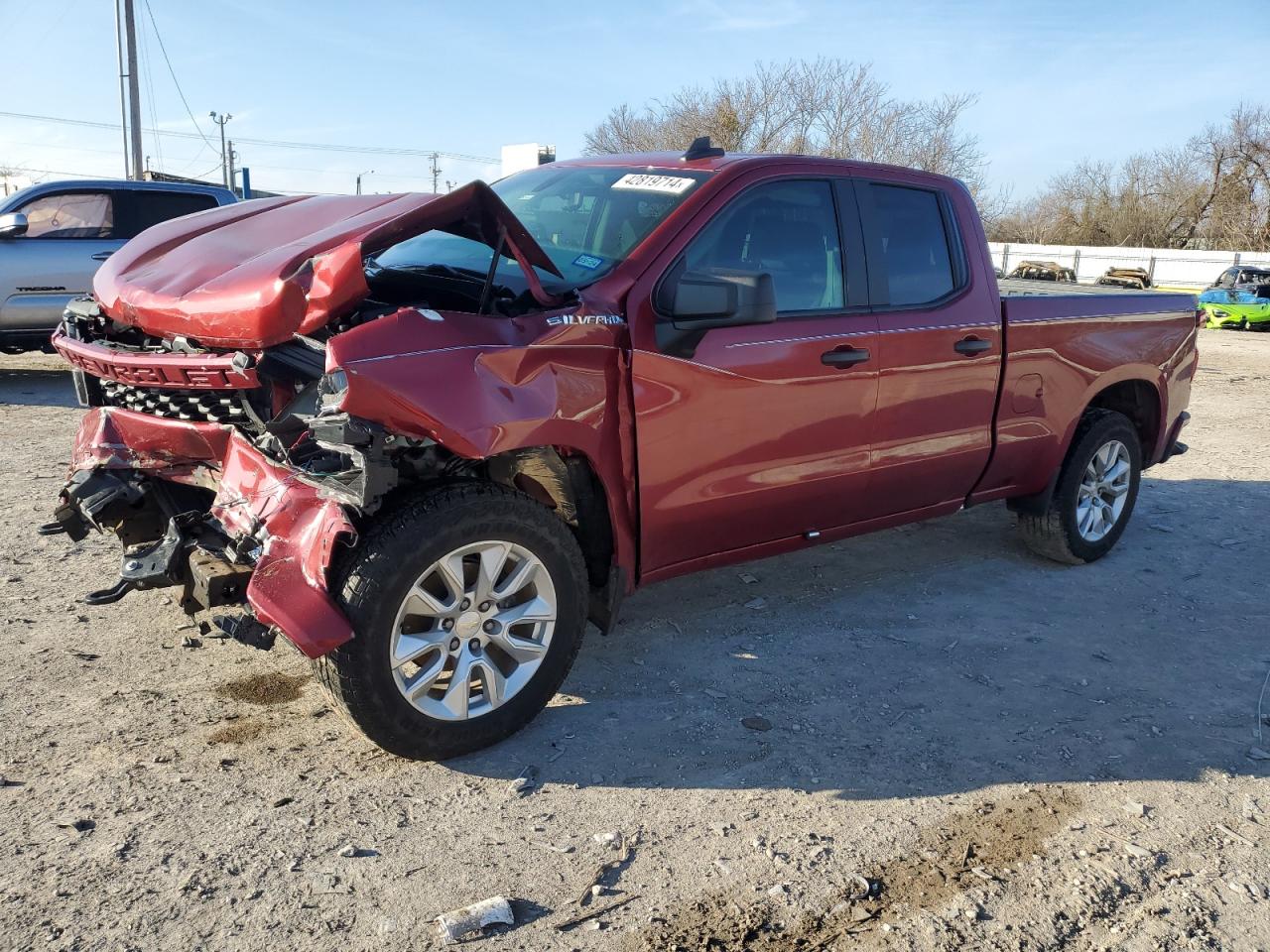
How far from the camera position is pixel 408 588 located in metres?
3.05

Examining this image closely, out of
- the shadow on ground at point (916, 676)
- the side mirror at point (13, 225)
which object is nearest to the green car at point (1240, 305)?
the shadow on ground at point (916, 676)

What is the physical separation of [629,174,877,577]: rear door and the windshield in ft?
0.69

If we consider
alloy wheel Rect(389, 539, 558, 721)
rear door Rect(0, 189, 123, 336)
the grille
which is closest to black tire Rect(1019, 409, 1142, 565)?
alloy wheel Rect(389, 539, 558, 721)

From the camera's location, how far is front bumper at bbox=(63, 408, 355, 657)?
292 cm

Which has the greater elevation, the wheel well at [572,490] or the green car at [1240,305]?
the green car at [1240,305]

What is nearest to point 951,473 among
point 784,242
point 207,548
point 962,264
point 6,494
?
point 962,264

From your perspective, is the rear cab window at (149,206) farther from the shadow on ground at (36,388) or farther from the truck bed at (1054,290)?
the truck bed at (1054,290)

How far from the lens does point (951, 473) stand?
15.4 ft

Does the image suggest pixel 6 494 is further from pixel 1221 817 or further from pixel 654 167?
pixel 1221 817

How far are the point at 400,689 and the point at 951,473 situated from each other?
2791 mm

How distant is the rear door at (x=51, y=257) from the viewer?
372 inches

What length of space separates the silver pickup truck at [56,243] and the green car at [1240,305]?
22.4 meters

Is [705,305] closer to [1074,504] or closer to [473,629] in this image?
[473,629]

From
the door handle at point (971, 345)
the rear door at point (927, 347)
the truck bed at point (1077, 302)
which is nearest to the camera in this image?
the rear door at point (927, 347)
